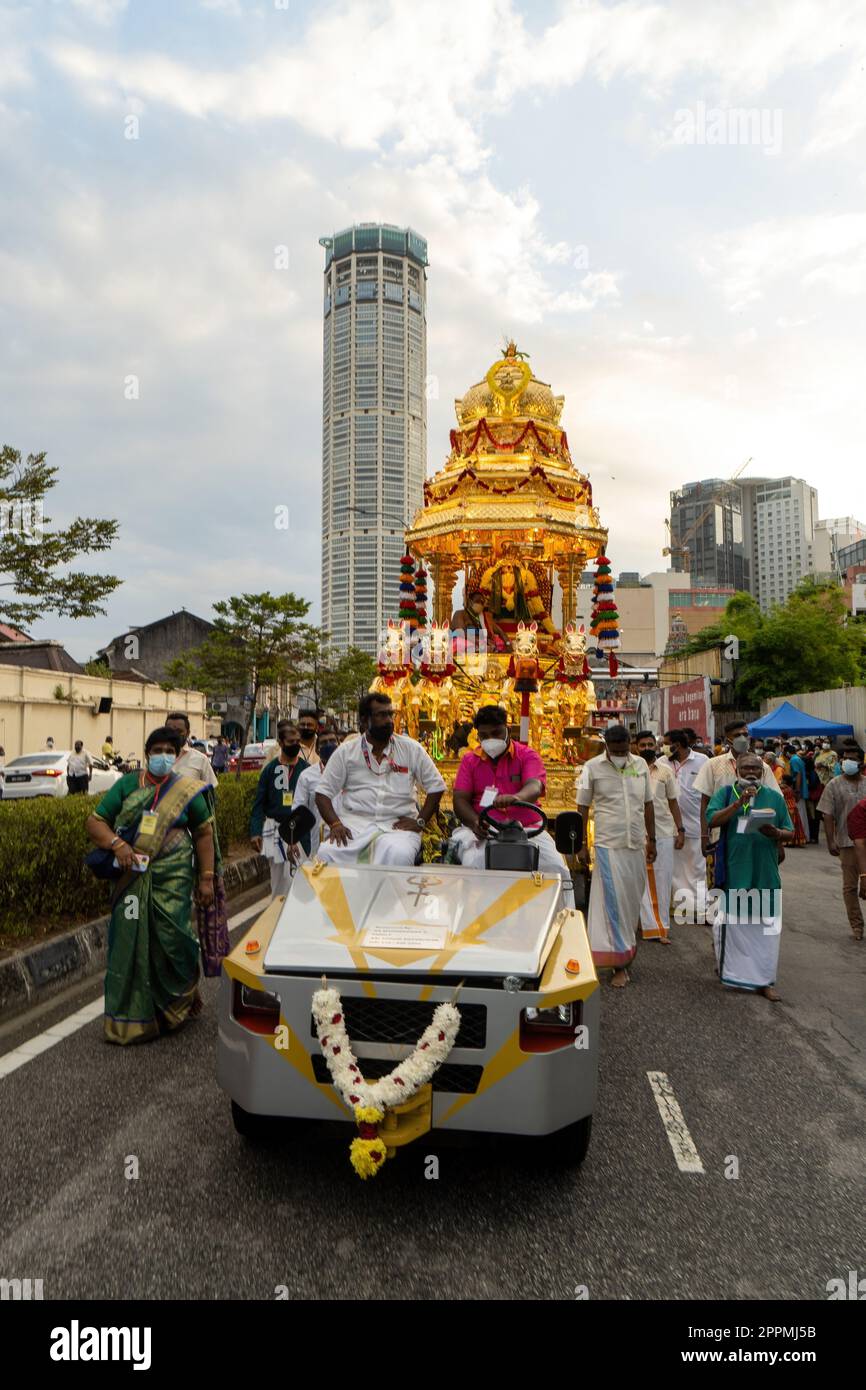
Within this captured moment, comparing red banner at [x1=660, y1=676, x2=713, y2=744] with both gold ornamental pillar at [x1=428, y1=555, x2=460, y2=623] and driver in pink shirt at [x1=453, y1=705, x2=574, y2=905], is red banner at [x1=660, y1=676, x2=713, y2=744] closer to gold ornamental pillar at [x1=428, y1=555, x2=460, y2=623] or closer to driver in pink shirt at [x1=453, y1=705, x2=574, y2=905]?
gold ornamental pillar at [x1=428, y1=555, x2=460, y2=623]

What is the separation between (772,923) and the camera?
6.83 m

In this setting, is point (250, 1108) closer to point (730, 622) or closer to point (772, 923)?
point (772, 923)

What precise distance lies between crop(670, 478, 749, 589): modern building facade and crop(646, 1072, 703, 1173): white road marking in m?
175

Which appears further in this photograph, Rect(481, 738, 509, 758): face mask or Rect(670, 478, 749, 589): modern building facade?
Rect(670, 478, 749, 589): modern building facade

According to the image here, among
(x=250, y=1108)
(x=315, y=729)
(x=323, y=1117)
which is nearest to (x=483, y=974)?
(x=323, y=1117)

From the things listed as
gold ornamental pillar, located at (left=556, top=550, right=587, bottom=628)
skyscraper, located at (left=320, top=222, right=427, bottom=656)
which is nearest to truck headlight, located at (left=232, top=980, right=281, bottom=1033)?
gold ornamental pillar, located at (left=556, top=550, right=587, bottom=628)

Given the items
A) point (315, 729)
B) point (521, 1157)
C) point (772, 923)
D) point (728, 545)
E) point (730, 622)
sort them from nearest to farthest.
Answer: point (521, 1157) < point (772, 923) < point (315, 729) < point (730, 622) < point (728, 545)

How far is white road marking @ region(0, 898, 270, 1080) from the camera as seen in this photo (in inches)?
194

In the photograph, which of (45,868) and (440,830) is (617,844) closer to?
(440,830)

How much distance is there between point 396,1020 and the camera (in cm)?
351

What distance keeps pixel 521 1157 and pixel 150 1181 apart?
1.49m

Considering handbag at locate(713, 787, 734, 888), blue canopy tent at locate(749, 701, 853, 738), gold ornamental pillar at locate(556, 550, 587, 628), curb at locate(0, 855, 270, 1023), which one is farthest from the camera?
blue canopy tent at locate(749, 701, 853, 738)

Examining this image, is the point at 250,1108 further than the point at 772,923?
No

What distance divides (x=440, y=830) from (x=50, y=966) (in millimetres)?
3213
